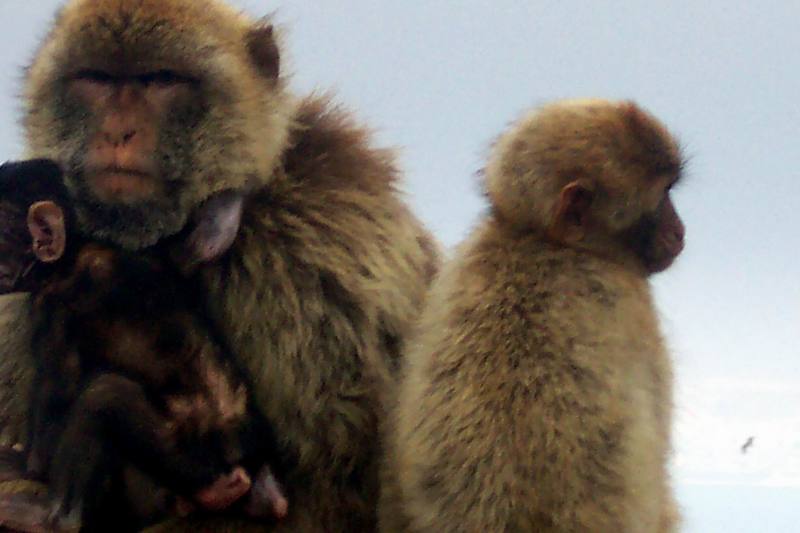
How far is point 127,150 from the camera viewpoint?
3.00 meters

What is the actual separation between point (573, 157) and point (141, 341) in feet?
3.58

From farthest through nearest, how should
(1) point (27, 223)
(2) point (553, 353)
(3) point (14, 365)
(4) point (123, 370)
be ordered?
(3) point (14, 365) < (1) point (27, 223) < (4) point (123, 370) < (2) point (553, 353)

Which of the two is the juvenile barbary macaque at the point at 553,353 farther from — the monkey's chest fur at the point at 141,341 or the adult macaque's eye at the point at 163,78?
the adult macaque's eye at the point at 163,78

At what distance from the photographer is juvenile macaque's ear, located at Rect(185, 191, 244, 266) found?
120 inches

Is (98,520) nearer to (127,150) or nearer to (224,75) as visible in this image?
(127,150)

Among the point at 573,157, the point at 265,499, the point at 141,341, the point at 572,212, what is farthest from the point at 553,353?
the point at 141,341

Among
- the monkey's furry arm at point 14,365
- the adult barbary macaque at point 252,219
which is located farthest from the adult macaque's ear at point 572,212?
the monkey's furry arm at point 14,365

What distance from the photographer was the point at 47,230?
3066mm

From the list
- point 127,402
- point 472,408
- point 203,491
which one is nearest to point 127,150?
point 127,402

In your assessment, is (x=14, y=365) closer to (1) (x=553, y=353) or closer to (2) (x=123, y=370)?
(2) (x=123, y=370)

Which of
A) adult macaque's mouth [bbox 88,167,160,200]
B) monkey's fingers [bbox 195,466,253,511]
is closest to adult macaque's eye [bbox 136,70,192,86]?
adult macaque's mouth [bbox 88,167,160,200]

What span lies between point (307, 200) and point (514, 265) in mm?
593

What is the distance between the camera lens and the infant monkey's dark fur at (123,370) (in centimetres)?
292

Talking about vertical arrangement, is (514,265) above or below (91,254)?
below
